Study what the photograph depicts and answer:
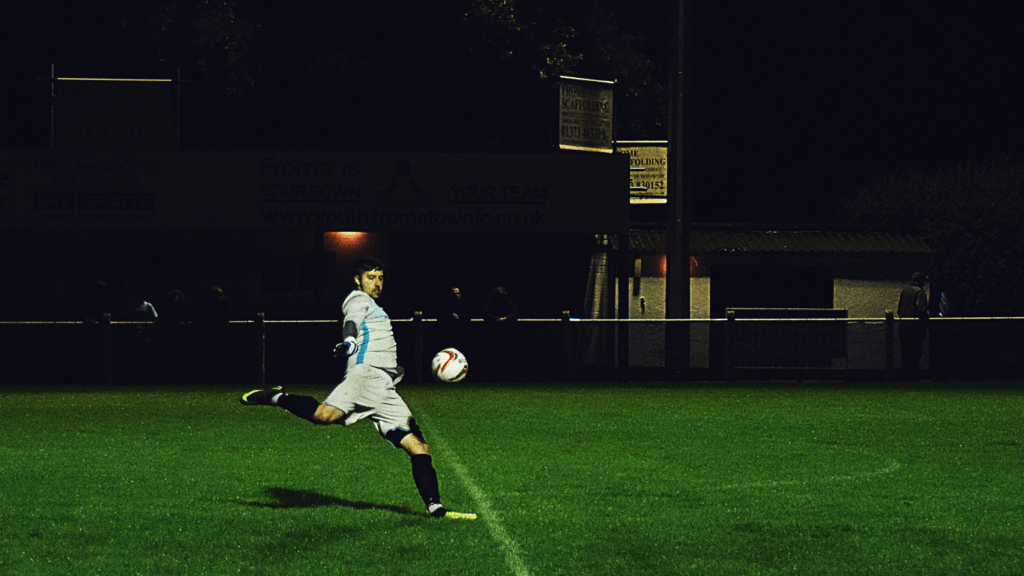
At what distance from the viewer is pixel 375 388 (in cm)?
889

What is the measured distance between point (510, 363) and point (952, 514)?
12065 millimetres

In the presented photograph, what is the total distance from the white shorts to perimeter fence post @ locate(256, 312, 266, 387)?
11619 millimetres

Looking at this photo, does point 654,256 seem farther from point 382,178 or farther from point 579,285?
point 382,178

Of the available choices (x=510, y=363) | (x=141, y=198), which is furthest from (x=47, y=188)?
(x=510, y=363)

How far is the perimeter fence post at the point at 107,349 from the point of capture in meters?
20.0

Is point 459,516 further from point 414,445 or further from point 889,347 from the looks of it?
point 889,347

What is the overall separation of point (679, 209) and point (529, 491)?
1197 cm

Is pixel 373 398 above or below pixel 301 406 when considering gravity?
above

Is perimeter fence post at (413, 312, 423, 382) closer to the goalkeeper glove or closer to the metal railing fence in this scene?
the metal railing fence

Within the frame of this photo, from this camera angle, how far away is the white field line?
24.8ft

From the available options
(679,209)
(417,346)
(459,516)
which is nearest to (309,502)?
(459,516)

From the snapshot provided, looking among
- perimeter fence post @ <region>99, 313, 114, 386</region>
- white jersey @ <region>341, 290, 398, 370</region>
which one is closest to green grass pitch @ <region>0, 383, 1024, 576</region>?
white jersey @ <region>341, 290, 398, 370</region>

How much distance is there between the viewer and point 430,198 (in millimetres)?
24219

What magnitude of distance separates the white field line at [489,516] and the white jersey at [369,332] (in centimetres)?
121
